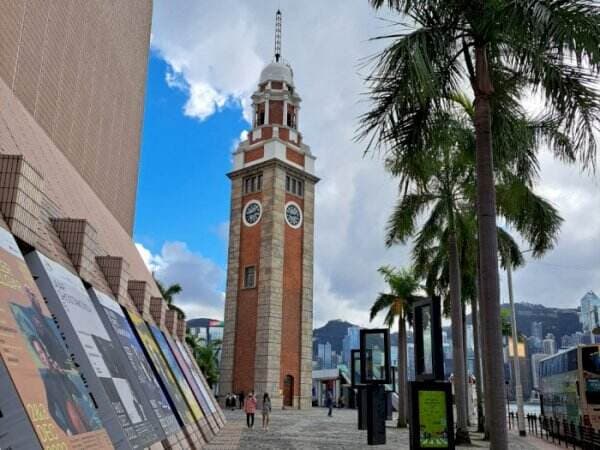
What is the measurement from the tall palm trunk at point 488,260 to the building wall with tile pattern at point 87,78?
7741 mm

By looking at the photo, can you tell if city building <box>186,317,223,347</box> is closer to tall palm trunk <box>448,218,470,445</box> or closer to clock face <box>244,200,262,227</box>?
clock face <box>244,200,262,227</box>

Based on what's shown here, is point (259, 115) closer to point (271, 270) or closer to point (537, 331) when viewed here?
point (271, 270)

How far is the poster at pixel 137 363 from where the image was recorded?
9.05 metres

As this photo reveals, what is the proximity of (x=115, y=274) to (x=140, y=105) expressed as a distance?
1474 cm

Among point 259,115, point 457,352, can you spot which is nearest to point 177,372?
point 457,352

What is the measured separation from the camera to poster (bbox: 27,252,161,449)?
6.91 m

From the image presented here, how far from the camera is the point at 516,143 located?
10.2 metres

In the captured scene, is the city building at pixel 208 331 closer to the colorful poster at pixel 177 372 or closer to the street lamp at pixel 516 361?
the street lamp at pixel 516 361

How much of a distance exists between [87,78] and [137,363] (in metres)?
8.90

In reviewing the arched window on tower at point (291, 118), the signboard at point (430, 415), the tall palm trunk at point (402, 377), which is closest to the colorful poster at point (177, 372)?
the signboard at point (430, 415)

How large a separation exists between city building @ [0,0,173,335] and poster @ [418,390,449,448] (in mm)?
5650

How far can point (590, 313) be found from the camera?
2823 cm

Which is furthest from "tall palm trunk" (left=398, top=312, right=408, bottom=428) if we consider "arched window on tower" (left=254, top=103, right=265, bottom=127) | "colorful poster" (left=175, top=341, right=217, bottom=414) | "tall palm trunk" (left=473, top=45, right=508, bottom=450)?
"arched window on tower" (left=254, top=103, right=265, bottom=127)

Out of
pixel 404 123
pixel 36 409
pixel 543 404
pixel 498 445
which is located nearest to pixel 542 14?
pixel 404 123
